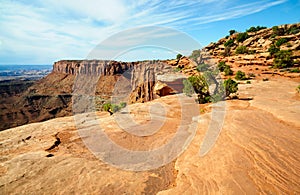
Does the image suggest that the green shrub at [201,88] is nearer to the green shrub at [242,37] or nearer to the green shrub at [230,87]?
the green shrub at [230,87]

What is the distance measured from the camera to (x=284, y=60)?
32.8 metres

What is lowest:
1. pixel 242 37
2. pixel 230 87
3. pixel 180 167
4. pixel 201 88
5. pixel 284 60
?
pixel 180 167

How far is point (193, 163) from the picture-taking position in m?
7.21

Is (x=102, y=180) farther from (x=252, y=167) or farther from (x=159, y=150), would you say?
(x=252, y=167)

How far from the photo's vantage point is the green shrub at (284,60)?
32750 mm

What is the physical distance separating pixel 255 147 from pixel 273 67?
3336 centimetres

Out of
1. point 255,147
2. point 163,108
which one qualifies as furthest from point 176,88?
point 255,147

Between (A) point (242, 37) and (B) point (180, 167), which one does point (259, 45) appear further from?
(B) point (180, 167)

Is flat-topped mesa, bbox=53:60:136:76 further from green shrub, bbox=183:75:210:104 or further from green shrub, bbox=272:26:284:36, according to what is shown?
green shrub, bbox=183:75:210:104

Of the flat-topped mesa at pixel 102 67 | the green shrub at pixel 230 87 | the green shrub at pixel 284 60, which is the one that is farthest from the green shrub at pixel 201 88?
the flat-topped mesa at pixel 102 67

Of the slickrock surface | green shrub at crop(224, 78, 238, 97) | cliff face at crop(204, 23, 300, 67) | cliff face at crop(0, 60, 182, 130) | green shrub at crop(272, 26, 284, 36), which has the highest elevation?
green shrub at crop(272, 26, 284, 36)

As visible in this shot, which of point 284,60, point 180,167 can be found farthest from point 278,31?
point 180,167

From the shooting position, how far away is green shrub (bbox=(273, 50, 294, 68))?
32750mm

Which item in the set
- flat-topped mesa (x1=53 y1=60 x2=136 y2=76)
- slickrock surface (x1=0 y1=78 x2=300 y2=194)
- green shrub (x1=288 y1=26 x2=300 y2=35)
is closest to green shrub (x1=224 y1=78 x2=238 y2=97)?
slickrock surface (x1=0 y1=78 x2=300 y2=194)
